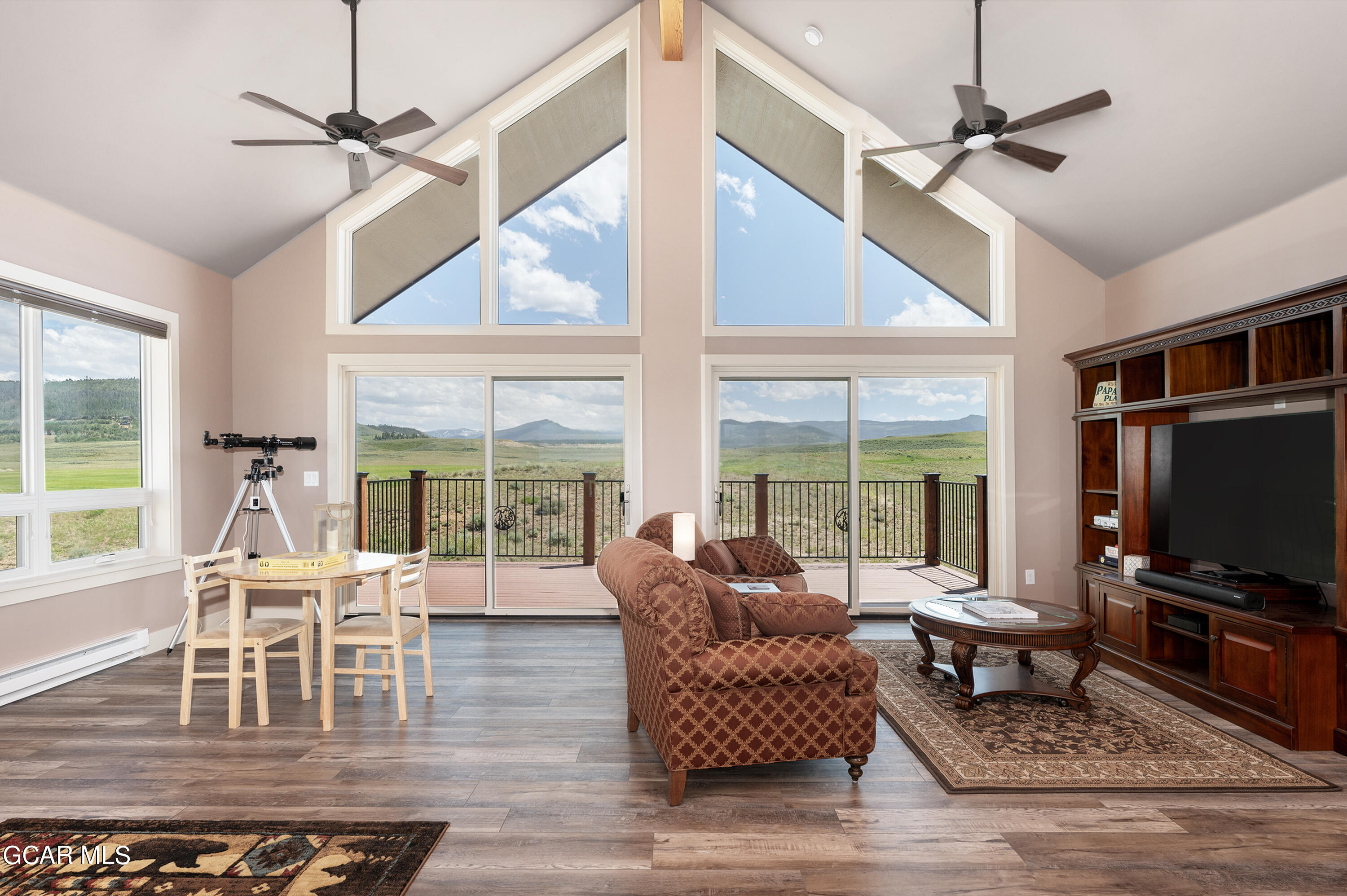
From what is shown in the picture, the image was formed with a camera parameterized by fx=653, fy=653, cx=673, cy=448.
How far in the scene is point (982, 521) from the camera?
17.8 ft

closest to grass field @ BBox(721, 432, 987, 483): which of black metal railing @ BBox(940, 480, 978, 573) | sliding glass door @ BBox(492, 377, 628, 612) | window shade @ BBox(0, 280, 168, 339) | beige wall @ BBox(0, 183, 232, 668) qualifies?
black metal railing @ BBox(940, 480, 978, 573)

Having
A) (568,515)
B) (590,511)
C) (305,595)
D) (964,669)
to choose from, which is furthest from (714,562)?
(305,595)

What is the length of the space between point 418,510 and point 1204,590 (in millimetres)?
5335

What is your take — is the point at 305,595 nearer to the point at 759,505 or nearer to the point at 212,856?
the point at 212,856

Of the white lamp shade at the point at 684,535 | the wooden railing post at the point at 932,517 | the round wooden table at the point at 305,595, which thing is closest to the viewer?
the round wooden table at the point at 305,595

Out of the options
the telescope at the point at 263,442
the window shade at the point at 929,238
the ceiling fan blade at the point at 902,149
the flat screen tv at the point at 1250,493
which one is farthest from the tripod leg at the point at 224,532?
the flat screen tv at the point at 1250,493

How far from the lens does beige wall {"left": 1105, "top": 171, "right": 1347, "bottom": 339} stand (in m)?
3.47

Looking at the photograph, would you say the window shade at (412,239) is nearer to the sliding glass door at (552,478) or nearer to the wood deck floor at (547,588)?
the sliding glass door at (552,478)

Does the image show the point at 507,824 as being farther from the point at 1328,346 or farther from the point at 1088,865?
the point at 1328,346

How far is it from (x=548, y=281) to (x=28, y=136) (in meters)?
3.07

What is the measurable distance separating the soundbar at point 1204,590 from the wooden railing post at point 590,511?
378cm

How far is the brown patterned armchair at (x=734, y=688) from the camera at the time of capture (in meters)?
2.44

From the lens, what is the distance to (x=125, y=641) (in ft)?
13.7

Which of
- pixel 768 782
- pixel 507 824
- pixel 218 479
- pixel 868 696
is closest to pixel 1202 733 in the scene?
pixel 868 696
